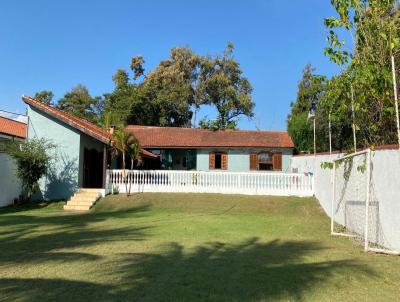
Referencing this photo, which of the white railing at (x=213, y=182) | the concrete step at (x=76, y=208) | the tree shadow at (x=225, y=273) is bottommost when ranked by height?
the tree shadow at (x=225, y=273)

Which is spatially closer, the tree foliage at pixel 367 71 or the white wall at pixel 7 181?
the tree foliage at pixel 367 71

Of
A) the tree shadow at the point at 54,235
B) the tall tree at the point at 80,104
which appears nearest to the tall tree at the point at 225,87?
the tall tree at the point at 80,104

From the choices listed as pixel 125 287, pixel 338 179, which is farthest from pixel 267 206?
pixel 125 287

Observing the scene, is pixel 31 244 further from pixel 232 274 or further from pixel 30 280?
pixel 232 274

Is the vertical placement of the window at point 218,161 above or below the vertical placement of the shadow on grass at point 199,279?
above

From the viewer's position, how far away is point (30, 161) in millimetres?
18641

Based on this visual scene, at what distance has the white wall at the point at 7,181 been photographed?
19078 millimetres

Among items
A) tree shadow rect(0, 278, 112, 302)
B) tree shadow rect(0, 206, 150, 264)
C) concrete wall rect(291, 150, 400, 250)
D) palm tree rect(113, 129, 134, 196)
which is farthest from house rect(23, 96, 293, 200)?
tree shadow rect(0, 278, 112, 302)

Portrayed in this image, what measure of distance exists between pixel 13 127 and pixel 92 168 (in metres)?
7.63

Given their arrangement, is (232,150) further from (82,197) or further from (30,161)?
(30,161)

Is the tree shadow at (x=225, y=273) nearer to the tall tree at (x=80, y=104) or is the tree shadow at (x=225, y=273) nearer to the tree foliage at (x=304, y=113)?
the tree foliage at (x=304, y=113)

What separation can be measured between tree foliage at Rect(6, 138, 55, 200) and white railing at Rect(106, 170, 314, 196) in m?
3.17

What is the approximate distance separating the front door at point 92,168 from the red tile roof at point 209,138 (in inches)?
229

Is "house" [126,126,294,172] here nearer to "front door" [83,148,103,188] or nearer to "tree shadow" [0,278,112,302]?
"front door" [83,148,103,188]
